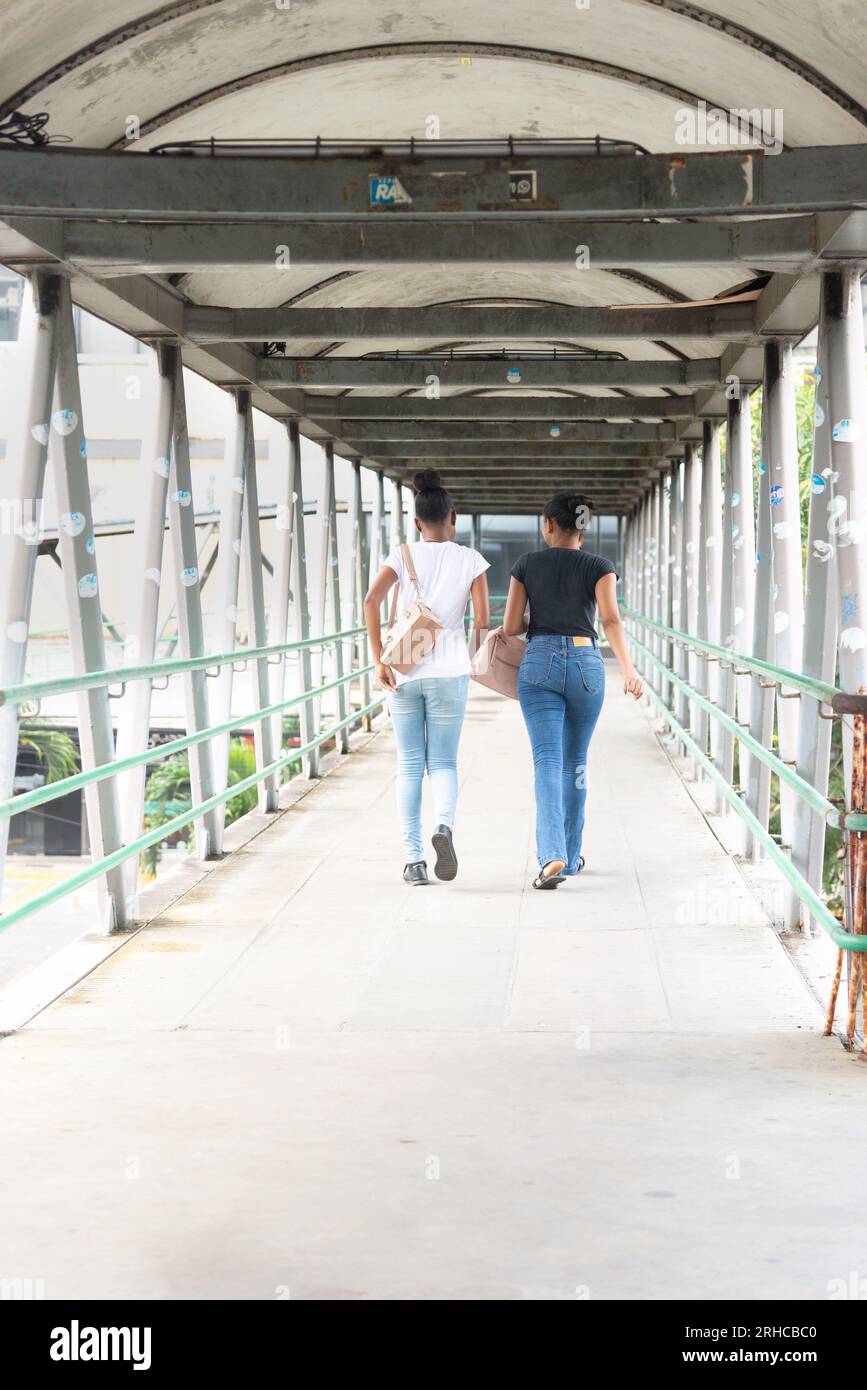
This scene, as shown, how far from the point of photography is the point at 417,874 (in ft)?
21.7

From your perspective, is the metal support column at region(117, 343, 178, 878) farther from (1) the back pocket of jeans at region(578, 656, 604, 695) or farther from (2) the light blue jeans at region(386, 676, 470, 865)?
(1) the back pocket of jeans at region(578, 656, 604, 695)

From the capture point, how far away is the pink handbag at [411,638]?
6293 millimetres

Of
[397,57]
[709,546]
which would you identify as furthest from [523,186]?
[709,546]

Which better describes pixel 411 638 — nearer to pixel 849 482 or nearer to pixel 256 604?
pixel 849 482

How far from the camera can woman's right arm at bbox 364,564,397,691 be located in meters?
6.34

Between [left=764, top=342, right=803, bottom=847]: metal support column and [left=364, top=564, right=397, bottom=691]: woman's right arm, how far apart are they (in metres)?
1.66

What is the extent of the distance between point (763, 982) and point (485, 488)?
16183mm

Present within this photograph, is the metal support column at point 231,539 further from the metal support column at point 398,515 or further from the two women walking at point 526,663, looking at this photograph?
the metal support column at point 398,515

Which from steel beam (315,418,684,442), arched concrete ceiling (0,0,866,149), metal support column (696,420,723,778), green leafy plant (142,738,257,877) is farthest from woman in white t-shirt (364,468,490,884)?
green leafy plant (142,738,257,877)

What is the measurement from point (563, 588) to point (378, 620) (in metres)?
0.80

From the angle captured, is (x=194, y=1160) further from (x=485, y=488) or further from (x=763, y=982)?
(x=485, y=488)

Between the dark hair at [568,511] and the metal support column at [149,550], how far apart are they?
1730 millimetres

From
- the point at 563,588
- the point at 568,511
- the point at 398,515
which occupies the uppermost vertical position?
the point at 398,515

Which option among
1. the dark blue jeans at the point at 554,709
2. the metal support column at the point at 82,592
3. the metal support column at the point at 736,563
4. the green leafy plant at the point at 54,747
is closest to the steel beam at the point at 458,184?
the metal support column at the point at 82,592
